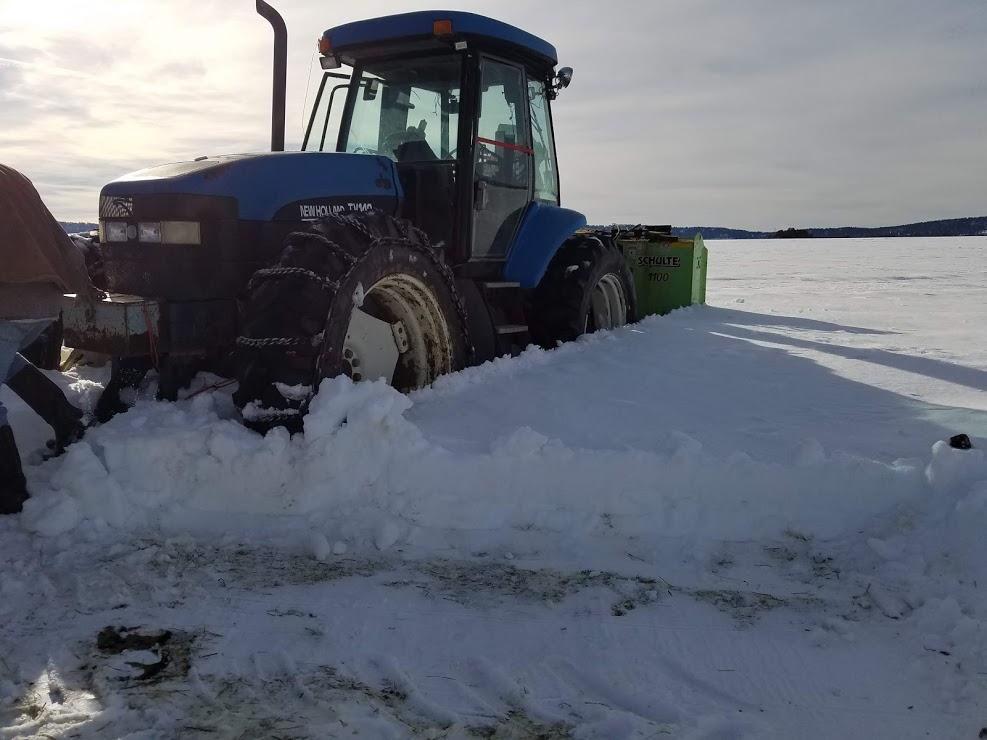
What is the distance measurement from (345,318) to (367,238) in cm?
47

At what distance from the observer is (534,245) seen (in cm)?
632

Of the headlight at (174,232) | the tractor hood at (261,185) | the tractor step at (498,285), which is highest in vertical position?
the tractor hood at (261,185)

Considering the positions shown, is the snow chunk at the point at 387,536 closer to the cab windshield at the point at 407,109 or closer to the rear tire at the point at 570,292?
the cab windshield at the point at 407,109

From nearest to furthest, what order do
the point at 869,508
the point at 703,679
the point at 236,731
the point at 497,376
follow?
1. the point at 236,731
2. the point at 703,679
3. the point at 869,508
4. the point at 497,376

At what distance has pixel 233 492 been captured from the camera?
3457 millimetres

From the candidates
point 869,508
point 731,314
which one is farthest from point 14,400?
point 731,314

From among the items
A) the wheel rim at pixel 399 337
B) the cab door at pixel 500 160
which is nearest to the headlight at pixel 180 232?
the wheel rim at pixel 399 337

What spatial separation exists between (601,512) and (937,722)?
150 centimetres

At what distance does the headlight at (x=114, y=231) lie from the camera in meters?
4.12

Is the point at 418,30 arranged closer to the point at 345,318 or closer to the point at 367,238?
the point at 367,238

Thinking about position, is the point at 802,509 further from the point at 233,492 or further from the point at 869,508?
the point at 233,492

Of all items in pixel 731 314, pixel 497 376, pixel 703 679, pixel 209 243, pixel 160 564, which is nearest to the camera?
pixel 703 679

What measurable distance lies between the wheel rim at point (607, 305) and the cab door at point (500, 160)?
4.79 ft

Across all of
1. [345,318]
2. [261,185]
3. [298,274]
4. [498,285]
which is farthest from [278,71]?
[498,285]
